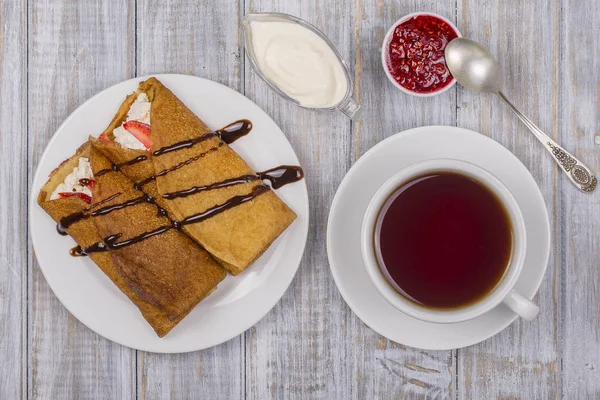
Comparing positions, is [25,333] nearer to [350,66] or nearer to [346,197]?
[346,197]

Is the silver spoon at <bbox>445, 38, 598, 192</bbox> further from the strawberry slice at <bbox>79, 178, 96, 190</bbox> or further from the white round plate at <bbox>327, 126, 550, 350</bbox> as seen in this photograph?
the strawberry slice at <bbox>79, 178, 96, 190</bbox>

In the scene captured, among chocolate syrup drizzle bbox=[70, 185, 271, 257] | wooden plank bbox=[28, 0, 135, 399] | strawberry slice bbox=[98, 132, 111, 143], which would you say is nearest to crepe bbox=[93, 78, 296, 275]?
chocolate syrup drizzle bbox=[70, 185, 271, 257]

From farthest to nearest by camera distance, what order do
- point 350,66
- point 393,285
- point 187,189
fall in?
point 350,66
point 187,189
point 393,285

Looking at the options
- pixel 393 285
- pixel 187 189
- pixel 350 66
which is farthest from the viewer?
pixel 350 66

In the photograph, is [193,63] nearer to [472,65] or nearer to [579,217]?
[472,65]

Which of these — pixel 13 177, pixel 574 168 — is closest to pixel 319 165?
pixel 574 168

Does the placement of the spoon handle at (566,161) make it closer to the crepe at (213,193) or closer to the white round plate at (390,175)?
the white round plate at (390,175)

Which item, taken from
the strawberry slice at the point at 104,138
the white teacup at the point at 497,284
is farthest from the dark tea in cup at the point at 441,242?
the strawberry slice at the point at 104,138

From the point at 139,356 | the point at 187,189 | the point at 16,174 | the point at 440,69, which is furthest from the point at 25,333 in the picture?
the point at 440,69
